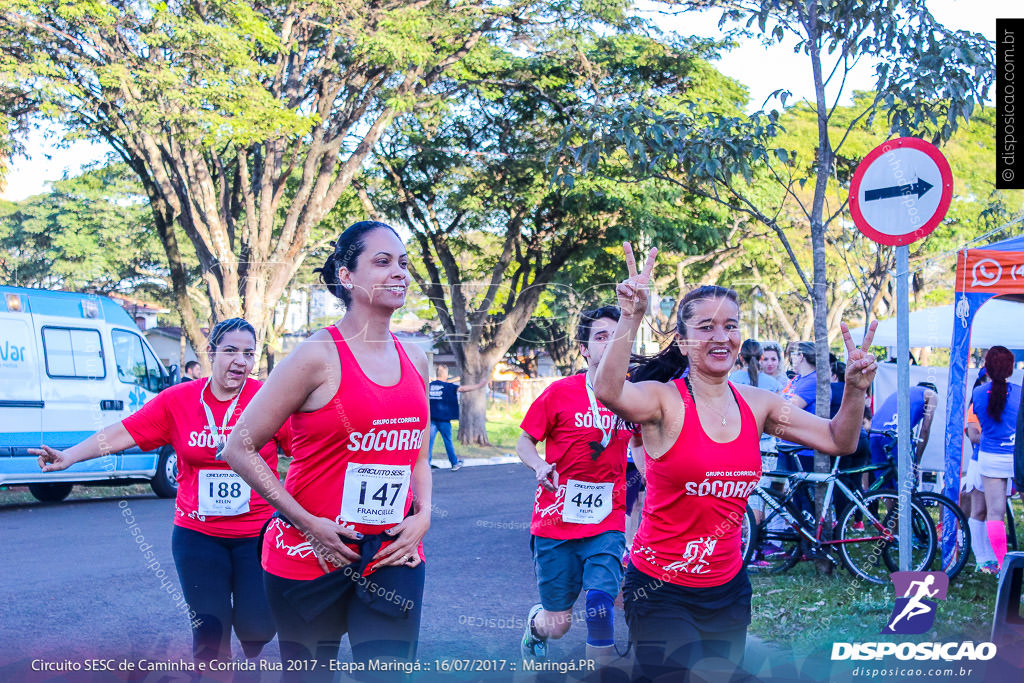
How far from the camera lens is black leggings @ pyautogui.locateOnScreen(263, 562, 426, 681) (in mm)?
3035

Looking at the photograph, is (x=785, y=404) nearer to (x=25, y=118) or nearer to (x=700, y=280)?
(x=25, y=118)

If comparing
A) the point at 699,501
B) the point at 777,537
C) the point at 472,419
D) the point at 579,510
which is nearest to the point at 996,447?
the point at 777,537

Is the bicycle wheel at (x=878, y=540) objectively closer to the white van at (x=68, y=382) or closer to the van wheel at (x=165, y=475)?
the white van at (x=68, y=382)

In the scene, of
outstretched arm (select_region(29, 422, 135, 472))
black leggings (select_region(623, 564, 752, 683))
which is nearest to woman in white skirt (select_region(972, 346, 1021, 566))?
black leggings (select_region(623, 564, 752, 683))

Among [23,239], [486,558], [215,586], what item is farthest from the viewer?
[23,239]

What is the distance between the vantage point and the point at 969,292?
7.54 metres

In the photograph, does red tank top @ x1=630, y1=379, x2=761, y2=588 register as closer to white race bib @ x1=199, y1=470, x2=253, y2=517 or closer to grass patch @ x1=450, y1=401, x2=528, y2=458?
white race bib @ x1=199, y1=470, x2=253, y2=517

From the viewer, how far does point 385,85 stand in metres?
16.6

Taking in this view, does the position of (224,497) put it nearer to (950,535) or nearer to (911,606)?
(911,606)

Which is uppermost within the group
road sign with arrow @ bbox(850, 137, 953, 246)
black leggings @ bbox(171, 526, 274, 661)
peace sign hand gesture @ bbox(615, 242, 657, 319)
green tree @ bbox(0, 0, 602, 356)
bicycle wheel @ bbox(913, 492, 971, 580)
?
green tree @ bbox(0, 0, 602, 356)

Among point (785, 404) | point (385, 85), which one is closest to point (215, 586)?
point (785, 404)

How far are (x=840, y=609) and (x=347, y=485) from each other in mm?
4622

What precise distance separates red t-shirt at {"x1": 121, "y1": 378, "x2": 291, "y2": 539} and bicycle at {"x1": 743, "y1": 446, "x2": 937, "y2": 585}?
462 cm

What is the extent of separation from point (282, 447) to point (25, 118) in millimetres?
12840
